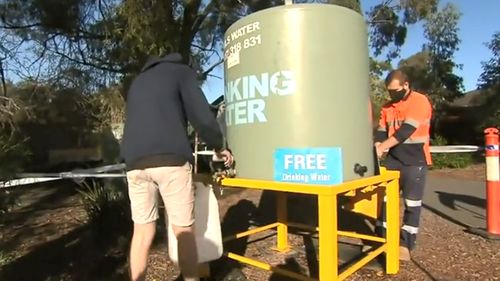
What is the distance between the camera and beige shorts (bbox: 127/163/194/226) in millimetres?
3027

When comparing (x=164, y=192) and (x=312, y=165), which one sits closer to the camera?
(x=164, y=192)

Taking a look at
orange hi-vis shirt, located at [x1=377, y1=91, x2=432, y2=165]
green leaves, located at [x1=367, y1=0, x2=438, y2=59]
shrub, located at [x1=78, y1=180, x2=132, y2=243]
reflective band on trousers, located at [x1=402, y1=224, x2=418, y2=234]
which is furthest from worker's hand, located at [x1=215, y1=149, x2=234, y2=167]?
green leaves, located at [x1=367, y1=0, x2=438, y2=59]

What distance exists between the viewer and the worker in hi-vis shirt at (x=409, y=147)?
4344 mm

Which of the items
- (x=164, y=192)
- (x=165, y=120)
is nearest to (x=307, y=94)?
(x=165, y=120)

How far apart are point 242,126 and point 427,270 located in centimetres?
202

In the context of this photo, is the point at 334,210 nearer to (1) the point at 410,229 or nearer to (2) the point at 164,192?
(2) the point at 164,192

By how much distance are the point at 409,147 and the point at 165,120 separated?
2456 millimetres

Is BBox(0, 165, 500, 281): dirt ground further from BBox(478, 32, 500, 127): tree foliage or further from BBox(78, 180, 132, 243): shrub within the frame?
BBox(478, 32, 500, 127): tree foliage

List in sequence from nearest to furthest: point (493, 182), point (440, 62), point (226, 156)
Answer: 1. point (226, 156)
2. point (493, 182)
3. point (440, 62)

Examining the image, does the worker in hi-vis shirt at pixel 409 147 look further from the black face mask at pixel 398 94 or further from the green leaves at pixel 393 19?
the green leaves at pixel 393 19

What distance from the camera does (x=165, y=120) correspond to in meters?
3.00

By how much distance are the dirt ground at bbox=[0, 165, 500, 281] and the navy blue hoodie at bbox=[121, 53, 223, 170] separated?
1420 mm

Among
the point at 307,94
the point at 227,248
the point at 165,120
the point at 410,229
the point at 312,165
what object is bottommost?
the point at 227,248

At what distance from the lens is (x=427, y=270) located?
4.14 metres
